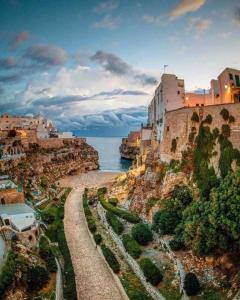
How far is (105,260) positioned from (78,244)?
5277mm

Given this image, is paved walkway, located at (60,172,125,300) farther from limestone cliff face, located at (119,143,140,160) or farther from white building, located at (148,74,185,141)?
limestone cliff face, located at (119,143,140,160)

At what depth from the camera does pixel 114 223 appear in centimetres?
3438

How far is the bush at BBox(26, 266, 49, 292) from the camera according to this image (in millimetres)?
21547

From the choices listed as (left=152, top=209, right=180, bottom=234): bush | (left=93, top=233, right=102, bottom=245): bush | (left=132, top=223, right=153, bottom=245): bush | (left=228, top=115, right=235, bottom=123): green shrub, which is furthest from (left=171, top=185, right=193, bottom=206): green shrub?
(left=93, top=233, right=102, bottom=245): bush

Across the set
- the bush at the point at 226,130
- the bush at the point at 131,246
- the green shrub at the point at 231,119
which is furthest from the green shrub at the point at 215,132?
the bush at the point at 131,246

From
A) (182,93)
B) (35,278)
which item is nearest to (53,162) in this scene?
(182,93)

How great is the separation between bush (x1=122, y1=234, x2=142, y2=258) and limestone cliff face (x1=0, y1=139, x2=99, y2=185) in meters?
25.9

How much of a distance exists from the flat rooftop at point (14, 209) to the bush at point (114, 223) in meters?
8.99

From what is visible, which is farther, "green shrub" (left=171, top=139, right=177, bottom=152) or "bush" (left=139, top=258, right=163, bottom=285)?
"green shrub" (left=171, top=139, right=177, bottom=152)

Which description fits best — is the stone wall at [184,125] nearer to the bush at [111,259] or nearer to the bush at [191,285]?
the bush at [191,285]

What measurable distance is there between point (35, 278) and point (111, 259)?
24.8 feet

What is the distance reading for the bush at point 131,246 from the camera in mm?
26938

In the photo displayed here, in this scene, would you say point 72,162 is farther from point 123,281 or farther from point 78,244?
point 123,281

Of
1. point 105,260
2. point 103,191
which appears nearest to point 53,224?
point 105,260
